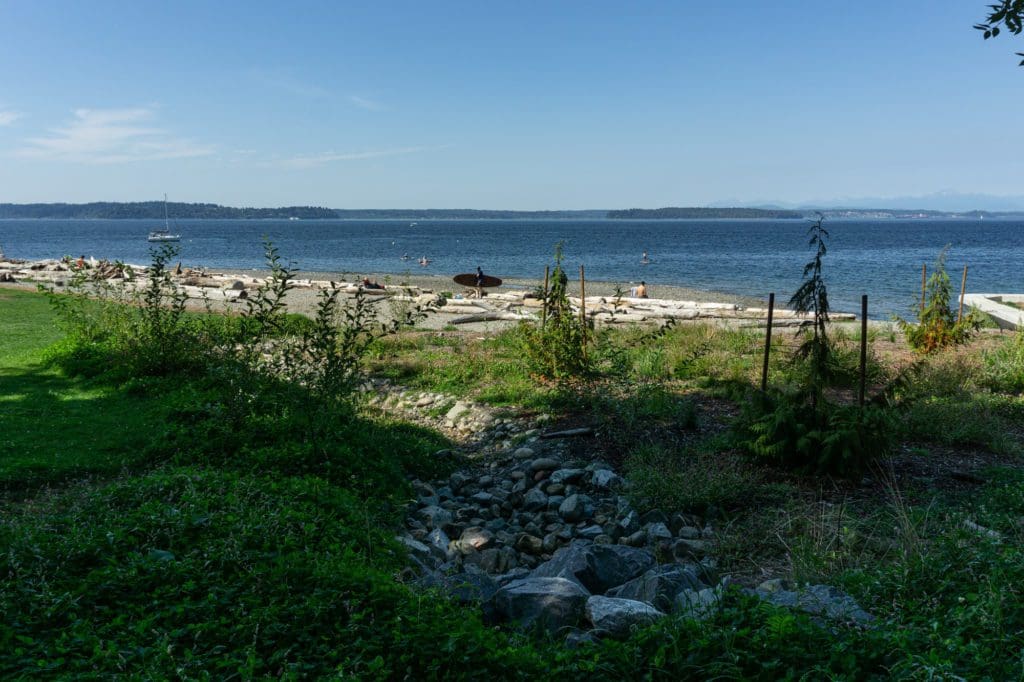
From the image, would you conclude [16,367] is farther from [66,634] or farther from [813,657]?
[813,657]

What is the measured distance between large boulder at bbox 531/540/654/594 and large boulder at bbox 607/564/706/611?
0.69ft

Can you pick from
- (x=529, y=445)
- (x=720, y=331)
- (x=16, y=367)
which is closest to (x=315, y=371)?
(x=529, y=445)

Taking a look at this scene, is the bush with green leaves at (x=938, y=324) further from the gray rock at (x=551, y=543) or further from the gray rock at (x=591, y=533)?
the gray rock at (x=551, y=543)

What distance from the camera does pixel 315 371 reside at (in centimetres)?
739

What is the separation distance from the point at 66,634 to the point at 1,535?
155 centimetres

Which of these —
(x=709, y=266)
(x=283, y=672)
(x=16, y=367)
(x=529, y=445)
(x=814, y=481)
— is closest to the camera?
(x=283, y=672)

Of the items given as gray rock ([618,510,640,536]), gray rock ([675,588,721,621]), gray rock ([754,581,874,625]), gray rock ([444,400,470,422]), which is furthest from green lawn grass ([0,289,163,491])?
gray rock ([754,581,874,625])

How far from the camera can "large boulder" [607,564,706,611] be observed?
4711 millimetres

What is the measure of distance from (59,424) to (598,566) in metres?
6.95

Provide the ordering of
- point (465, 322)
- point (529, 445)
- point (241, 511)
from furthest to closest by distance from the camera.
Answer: point (465, 322) < point (529, 445) < point (241, 511)

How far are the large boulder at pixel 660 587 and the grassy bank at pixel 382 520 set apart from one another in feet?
1.74

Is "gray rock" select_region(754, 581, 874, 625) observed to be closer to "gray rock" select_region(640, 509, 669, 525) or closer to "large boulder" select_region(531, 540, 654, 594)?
"large boulder" select_region(531, 540, 654, 594)

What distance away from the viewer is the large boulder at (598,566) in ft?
17.4

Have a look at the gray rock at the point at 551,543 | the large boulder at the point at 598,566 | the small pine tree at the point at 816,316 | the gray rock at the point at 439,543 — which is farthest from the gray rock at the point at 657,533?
the small pine tree at the point at 816,316
